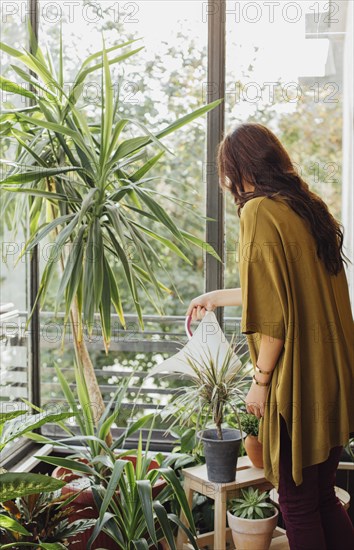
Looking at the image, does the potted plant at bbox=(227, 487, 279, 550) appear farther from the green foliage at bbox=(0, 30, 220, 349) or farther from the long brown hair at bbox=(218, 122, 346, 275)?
the long brown hair at bbox=(218, 122, 346, 275)

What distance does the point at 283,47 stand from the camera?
2898 mm

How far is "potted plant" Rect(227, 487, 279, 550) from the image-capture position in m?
2.34

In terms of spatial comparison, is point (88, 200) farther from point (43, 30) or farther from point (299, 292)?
point (43, 30)

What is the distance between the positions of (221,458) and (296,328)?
665 mm

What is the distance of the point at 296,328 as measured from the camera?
190cm

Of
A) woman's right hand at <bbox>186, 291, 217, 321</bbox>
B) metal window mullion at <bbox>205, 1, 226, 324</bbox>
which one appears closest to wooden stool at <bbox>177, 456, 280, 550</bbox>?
woman's right hand at <bbox>186, 291, 217, 321</bbox>

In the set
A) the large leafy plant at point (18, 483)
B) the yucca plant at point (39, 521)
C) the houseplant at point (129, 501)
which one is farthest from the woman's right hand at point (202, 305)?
the yucca plant at point (39, 521)

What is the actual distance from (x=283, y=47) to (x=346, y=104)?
0.36 m

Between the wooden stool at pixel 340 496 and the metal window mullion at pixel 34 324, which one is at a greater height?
the metal window mullion at pixel 34 324

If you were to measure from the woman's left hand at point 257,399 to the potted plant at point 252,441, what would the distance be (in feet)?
1.63

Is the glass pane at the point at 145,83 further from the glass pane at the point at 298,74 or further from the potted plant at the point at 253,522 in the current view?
the potted plant at the point at 253,522

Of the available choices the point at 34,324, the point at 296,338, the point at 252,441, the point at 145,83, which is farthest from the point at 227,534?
the point at 145,83

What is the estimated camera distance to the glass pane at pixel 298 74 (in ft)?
9.45

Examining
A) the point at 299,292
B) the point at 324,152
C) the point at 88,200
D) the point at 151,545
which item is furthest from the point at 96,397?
the point at 324,152
